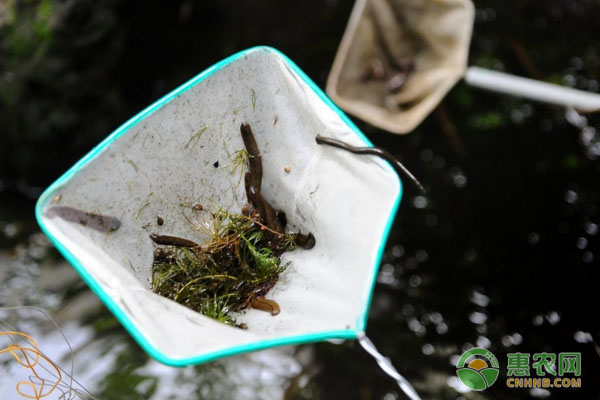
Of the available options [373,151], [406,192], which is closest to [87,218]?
[373,151]

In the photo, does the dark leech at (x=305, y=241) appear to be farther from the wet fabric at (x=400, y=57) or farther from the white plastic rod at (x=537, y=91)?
the white plastic rod at (x=537, y=91)

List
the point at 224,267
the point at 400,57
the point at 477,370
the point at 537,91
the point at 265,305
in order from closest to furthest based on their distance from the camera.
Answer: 1. the point at 265,305
2. the point at 224,267
3. the point at 537,91
4. the point at 477,370
5. the point at 400,57

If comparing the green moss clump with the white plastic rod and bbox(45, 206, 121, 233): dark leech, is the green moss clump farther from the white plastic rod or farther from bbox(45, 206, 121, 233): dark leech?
the white plastic rod

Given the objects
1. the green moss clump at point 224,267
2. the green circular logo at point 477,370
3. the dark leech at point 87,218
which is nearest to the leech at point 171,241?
the green moss clump at point 224,267

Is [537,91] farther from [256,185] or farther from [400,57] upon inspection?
[256,185]

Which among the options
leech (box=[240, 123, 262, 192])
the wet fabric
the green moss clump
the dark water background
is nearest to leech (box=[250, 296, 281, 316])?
the green moss clump

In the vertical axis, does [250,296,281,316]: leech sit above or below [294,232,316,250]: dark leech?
below
